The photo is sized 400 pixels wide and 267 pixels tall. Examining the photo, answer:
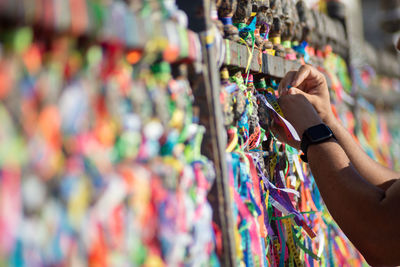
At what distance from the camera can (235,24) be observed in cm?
123

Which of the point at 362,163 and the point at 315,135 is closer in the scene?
the point at 315,135

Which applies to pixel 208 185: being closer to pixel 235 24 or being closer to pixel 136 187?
pixel 136 187

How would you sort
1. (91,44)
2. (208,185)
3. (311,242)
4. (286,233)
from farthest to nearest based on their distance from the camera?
1. (311,242)
2. (286,233)
3. (208,185)
4. (91,44)

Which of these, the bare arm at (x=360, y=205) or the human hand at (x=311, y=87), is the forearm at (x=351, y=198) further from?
the human hand at (x=311, y=87)

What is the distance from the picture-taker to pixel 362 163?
133 centimetres

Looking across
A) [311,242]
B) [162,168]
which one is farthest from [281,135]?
[162,168]

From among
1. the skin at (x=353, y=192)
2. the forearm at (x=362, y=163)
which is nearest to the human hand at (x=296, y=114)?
the skin at (x=353, y=192)

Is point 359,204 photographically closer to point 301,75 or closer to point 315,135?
point 315,135

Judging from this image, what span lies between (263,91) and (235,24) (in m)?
0.21

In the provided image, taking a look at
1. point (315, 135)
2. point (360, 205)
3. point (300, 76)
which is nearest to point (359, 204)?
point (360, 205)

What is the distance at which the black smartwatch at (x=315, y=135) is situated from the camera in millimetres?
1154

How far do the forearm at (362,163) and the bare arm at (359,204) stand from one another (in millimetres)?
200

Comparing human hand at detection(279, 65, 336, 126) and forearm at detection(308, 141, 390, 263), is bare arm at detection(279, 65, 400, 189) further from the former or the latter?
forearm at detection(308, 141, 390, 263)

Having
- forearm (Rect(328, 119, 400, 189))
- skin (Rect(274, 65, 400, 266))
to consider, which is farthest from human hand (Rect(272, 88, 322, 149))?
forearm (Rect(328, 119, 400, 189))
